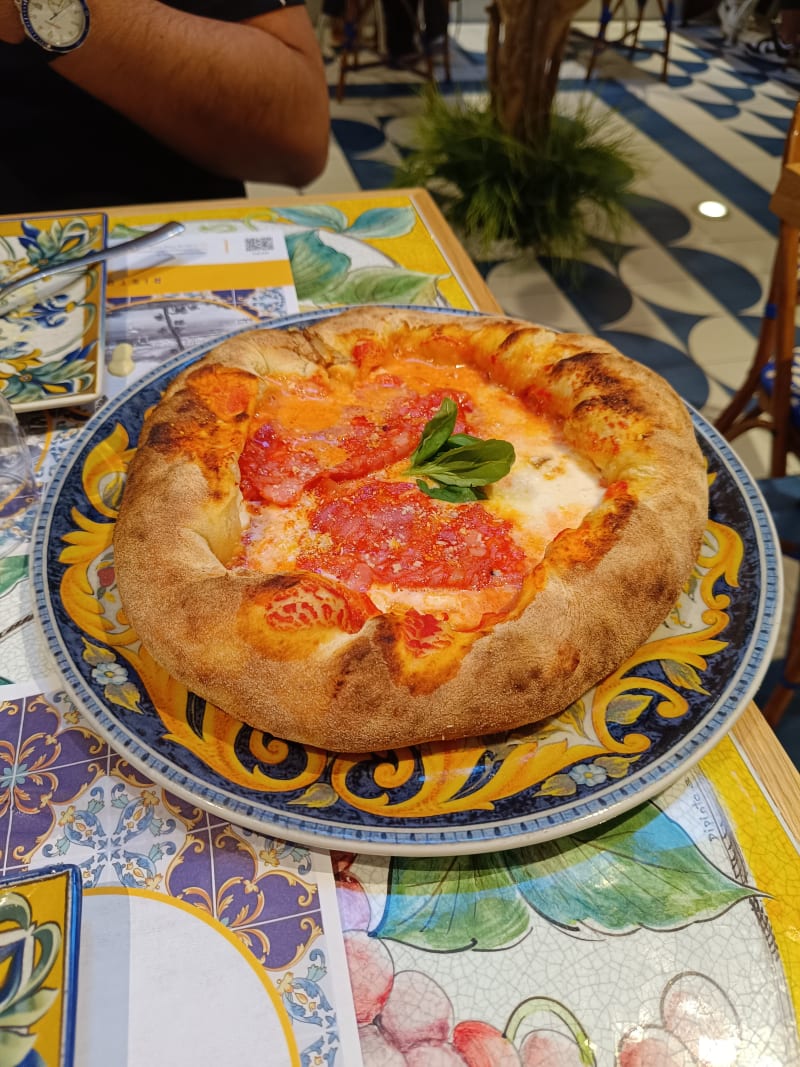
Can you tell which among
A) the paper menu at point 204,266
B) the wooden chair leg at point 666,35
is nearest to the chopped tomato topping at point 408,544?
the paper menu at point 204,266

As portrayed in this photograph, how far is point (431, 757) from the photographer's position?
2.81 feet

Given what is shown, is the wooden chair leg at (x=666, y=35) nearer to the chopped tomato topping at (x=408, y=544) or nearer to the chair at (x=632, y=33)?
the chair at (x=632, y=33)

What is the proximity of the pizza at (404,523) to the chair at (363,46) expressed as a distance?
465 centimetres

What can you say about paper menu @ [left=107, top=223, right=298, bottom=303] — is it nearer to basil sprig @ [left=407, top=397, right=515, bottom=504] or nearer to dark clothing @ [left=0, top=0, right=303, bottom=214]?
dark clothing @ [left=0, top=0, right=303, bottom=214]

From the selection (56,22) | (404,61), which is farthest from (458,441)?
(404,61)

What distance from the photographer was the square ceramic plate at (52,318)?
4.25 ft

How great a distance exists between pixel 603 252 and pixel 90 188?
268 centimetres

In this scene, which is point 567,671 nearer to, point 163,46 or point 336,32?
point 163,46

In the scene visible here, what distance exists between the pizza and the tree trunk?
2.93 metres

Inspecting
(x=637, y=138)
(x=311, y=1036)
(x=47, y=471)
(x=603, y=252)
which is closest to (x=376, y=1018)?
(x=311, y=1036)

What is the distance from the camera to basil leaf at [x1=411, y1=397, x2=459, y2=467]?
112cm

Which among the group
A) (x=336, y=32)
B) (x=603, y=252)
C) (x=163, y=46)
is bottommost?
(x=603, y=252)

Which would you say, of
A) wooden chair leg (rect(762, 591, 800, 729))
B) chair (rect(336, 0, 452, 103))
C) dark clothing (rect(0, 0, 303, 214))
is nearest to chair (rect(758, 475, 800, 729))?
wooden chair leg (rect(762, 591, 800, 729))

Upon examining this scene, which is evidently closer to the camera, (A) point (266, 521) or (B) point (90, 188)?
(A) point (266, 521)
